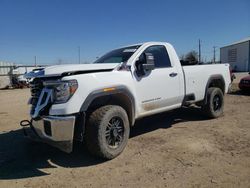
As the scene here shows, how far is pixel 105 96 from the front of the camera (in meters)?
4.61

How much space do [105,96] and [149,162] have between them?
4.37 feet

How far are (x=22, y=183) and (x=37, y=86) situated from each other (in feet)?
5.07

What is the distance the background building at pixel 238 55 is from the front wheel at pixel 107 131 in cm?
4262

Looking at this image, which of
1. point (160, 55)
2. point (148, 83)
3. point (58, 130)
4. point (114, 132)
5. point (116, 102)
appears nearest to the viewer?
point (58, 130)

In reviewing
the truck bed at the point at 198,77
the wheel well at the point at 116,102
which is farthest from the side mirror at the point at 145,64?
the truck bed at the point at 198,77

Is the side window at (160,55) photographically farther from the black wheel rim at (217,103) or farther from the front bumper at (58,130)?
the front bumper at (58,130)

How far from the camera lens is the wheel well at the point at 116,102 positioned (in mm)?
4539

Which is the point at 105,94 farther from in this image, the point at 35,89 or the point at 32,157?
the point at 32,157

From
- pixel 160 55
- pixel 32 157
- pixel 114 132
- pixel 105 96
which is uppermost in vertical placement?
pixel 160 55

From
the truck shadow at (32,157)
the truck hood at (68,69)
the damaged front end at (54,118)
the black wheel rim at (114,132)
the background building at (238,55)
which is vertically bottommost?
the truck shadow at (32,157)

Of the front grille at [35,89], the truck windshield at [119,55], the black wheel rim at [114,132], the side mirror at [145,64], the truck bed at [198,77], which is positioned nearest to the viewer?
the front grille at [35,89]

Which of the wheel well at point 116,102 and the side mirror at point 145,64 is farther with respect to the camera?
the side mirror at point 145,64

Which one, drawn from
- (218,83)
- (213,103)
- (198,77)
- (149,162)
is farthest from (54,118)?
(218,83)

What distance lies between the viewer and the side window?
569 centimetres
